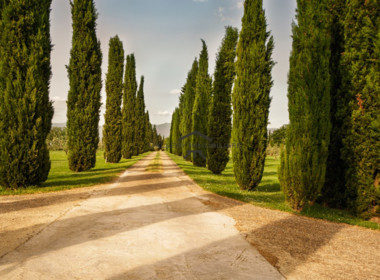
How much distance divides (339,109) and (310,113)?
1.18 m

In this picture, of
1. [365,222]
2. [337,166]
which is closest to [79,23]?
[337,166]

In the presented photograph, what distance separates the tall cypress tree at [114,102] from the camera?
18.7 meters

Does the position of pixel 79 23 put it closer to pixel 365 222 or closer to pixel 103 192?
pixel 103 192

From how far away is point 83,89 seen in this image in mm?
12727

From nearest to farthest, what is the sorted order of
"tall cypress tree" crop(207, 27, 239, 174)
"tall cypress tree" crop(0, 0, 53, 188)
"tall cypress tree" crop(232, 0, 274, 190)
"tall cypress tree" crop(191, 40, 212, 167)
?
"tall cypress tree" crop(0, 0, 53, 188) → "tall cypress tree" crop(232, 0, 274, 190) → "tall cypress tree" crop(207, 27, 239, 174) → "tall cypress tree" crop(191, 40, 212, 167)

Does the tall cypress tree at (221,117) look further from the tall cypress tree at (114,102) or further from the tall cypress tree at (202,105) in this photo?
the tall cypress tree at (114,102)

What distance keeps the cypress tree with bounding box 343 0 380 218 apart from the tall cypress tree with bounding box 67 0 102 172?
12.5 meters

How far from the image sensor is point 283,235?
12.5ft

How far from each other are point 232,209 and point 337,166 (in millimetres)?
3504

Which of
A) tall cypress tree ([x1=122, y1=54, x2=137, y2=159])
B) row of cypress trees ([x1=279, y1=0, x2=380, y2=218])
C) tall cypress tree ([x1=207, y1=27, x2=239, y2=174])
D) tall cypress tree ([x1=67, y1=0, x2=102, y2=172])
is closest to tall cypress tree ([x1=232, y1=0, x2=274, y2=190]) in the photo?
row of cypress trees ([x1=279, y1=0, x2=380, y2=218])

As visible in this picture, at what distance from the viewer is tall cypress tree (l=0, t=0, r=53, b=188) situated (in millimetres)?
7047

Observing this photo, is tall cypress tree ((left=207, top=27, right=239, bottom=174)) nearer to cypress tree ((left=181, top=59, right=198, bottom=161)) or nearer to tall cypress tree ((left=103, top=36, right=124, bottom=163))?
tall cypress tree ((left=103, top=36, right=124, bottom=163))

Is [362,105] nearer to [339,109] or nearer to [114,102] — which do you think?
[339,109]

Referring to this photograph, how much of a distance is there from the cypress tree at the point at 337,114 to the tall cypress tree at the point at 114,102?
16539 mm
